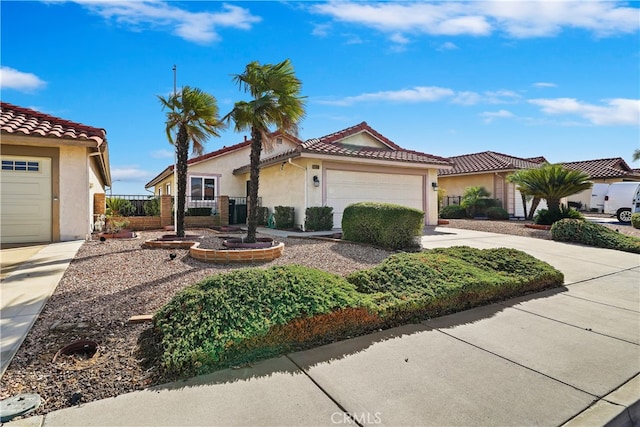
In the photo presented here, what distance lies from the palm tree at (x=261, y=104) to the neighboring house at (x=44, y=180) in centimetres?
468

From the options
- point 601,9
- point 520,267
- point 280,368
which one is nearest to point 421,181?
point 601,9

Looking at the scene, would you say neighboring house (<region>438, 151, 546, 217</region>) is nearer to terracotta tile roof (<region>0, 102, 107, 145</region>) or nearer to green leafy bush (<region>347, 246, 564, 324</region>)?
green leafy bush (<region>347, 246, 564, 324</region>)

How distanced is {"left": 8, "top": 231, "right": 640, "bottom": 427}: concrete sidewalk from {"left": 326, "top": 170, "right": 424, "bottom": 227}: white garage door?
10.1 meters

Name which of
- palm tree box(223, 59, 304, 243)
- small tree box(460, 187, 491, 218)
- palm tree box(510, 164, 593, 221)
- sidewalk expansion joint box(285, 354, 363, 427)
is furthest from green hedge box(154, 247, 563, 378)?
small tree box(460, 187, 491, 218)

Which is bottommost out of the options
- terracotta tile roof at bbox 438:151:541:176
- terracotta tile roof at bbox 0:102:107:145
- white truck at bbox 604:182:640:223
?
white truck at bbox 604:182:640:223

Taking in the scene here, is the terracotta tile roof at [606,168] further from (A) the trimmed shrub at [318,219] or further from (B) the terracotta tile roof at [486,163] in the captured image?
(A) the trimmed shrub at [318,219]

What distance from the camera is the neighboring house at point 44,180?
29.7ft

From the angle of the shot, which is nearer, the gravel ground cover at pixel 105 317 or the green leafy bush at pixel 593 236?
the gravel ground cover at pixel 105 317

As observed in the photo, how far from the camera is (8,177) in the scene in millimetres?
9055

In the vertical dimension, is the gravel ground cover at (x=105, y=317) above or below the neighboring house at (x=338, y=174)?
below

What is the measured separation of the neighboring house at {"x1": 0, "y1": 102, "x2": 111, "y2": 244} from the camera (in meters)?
9.06

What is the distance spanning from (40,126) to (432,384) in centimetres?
1201

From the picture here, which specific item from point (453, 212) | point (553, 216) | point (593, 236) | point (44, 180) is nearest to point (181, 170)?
point (44, 180)

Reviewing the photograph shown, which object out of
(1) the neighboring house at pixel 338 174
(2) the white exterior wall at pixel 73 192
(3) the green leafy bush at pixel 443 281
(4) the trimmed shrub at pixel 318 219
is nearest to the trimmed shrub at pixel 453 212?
(1) the neighboring house at pixel 338 174
